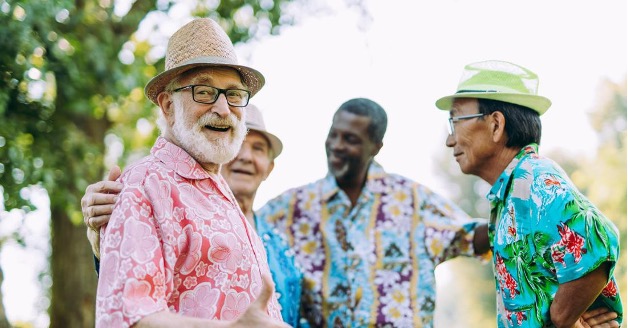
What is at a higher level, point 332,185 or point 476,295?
point 332,185

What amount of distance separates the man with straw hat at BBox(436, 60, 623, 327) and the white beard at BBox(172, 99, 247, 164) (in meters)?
1.32

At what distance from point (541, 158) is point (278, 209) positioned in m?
2.02

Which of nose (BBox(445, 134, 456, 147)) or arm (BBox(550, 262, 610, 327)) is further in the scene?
nose (BBox(445, 134, 456, 147))

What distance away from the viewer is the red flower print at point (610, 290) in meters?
3.42

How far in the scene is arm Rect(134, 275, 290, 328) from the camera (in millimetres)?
2162

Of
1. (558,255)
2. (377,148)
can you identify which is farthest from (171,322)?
(377,148)

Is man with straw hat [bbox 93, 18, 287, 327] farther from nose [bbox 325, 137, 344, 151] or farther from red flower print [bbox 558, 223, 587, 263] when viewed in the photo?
nose [bbox 325, 137, 344, 151]

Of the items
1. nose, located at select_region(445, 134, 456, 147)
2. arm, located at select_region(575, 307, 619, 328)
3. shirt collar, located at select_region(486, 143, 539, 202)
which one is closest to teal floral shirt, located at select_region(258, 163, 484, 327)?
nose, located at select_region(445, 134, 456, 147)

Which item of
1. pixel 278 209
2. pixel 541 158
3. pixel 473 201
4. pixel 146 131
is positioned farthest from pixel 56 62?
pixel 473 201

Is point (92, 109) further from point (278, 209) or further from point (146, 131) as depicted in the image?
point (146, 131)

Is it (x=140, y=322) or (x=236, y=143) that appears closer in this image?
(x=140, y=322)

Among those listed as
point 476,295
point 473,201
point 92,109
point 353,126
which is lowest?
point 476,295

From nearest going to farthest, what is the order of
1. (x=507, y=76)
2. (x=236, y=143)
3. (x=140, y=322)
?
(x=140, y=322)
(x=236, y=143)
(x=507, y=76)

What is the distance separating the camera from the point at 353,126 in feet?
15.8
